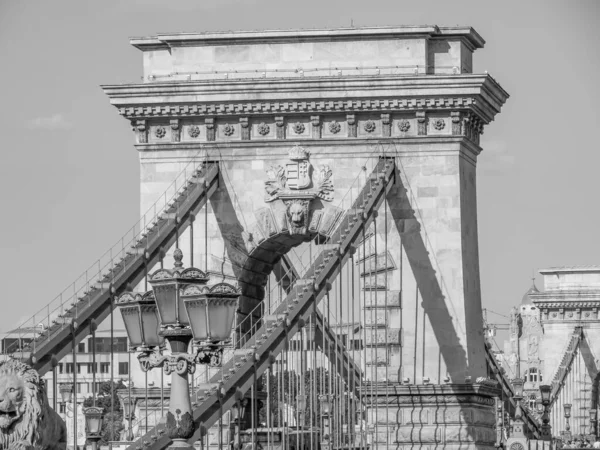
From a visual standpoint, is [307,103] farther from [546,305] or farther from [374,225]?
[546,305]

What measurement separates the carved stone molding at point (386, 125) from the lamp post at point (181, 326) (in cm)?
2284

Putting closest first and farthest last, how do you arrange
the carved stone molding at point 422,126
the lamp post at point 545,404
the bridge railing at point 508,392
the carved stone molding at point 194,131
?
the carved stone molding at point 422,126 → the carved stone molding at point 194,131 → the bridge railing at point 508,392 → the lamp post at point 545,404

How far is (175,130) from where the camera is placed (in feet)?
180

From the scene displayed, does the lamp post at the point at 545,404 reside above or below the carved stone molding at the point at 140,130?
below

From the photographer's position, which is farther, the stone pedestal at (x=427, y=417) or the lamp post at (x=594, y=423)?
the lamp post at (x=594, y=423)

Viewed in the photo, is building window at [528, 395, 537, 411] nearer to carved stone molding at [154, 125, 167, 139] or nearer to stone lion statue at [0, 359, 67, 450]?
carved stone molding at [154, 125, 167, 139]

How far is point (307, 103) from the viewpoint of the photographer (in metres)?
53.7

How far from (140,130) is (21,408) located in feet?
94.1

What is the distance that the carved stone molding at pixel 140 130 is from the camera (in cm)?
5500

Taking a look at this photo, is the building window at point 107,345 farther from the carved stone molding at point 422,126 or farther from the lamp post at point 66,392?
the carved stone molding at point 422,126

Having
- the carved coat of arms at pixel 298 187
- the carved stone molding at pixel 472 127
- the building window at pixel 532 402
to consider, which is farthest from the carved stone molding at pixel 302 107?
the building window at pixel 532 402

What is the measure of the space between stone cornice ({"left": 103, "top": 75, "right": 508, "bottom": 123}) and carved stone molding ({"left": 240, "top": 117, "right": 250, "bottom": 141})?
208 millimetres

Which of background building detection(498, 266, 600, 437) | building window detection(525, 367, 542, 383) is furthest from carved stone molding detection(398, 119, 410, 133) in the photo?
building window detection(525, 367, 542, 383)

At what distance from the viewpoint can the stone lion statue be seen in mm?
26703
